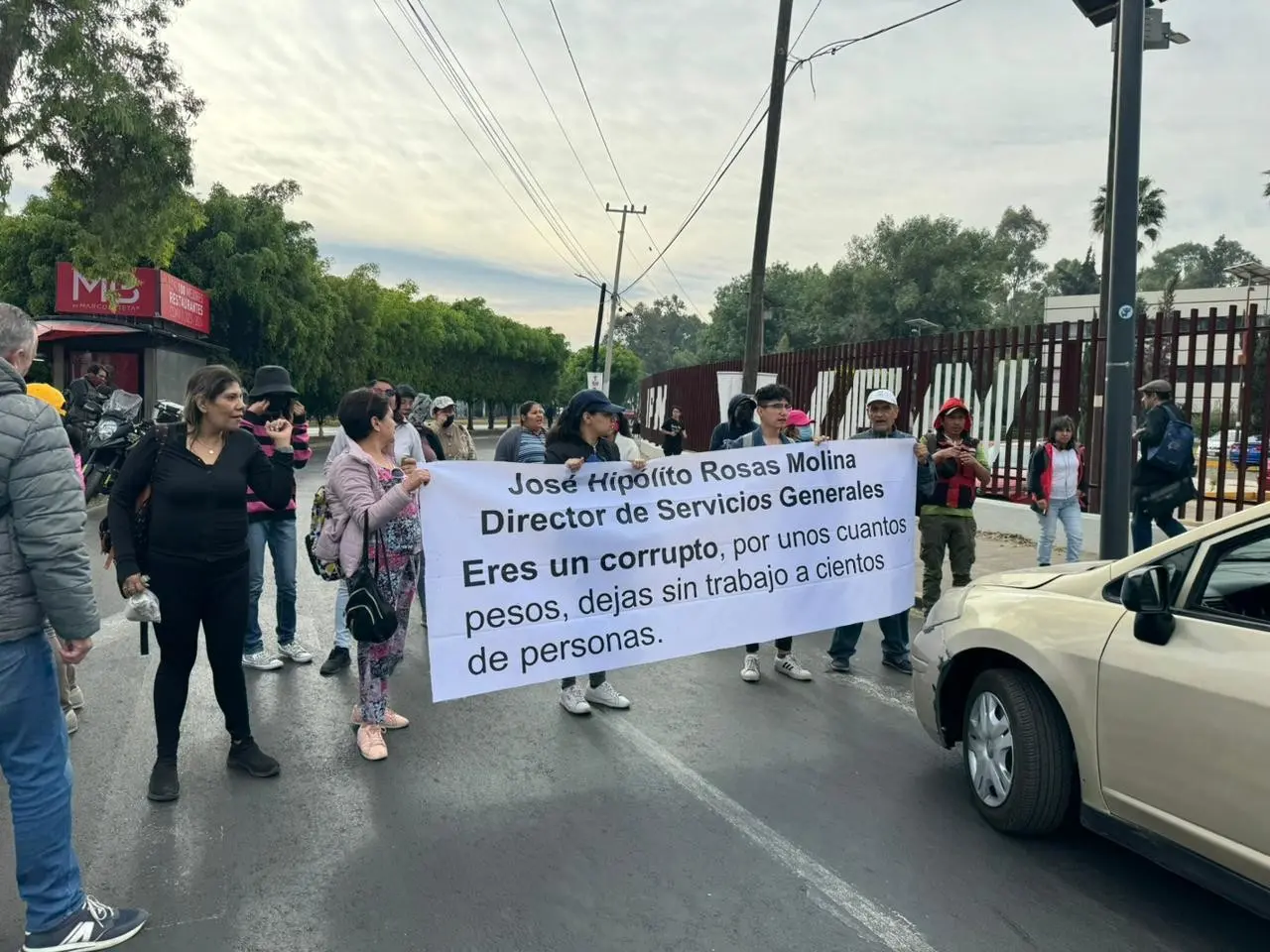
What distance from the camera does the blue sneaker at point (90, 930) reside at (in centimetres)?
268

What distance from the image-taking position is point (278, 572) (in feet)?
19.0

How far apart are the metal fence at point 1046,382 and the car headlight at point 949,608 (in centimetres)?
308

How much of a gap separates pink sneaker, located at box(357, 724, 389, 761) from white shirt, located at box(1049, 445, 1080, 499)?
653 cm

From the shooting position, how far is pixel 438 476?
4.13 metres

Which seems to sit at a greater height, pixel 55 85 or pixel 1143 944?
pixel 55 85

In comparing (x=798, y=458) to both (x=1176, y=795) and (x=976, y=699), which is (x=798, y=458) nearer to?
(x=976, y=699)

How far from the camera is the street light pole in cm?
643

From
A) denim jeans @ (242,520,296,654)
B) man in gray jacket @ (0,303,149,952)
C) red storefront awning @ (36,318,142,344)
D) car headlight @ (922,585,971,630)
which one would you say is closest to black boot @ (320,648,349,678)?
denim jeans @ (242,520,296,654)

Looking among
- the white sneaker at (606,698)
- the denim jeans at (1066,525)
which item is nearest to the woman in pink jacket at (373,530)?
the white sneaker at (606,698)

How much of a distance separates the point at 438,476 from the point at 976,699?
2470mm

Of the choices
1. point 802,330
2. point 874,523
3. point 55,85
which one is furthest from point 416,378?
point 874,523

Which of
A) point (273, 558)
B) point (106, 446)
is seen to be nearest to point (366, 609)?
point (273, 558)

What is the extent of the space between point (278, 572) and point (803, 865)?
3.84 meters

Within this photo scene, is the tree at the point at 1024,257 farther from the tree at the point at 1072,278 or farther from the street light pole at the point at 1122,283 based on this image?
the street light pole at the point at 1122,283
